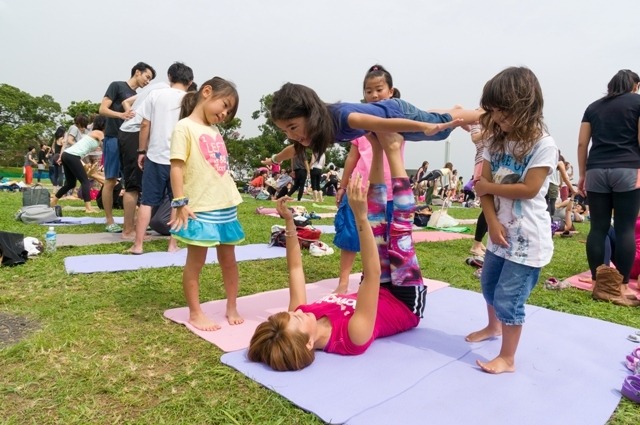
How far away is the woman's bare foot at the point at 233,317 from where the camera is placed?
2.96m

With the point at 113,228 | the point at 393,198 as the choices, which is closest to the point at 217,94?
the point at 393,198

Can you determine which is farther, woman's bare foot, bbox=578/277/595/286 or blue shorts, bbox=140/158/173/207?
blue shorts, bbox=140/158/173/207

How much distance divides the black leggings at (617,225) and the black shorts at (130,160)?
16.1 feet

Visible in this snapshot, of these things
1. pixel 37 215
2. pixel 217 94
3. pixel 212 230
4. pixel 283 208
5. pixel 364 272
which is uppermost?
pixel 217 94

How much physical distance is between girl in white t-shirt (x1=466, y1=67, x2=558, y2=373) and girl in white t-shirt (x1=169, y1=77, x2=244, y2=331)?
159 centimetres

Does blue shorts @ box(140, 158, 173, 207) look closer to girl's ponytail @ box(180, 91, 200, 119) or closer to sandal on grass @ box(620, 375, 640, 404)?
girl's ponytail @ box(180, 91, 200, 119)

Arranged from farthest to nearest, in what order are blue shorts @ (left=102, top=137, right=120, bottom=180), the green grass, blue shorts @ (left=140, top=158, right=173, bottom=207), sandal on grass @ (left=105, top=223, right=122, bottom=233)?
1. sandal on grass @ (left=105, top=223, right=122, bottom=233)
2. blue shorts @ (left=102, top=137, right=120, bottom=180)
3. blue shorts @ (left=140, top=158, right=173, bottom=207)
4. the green grass

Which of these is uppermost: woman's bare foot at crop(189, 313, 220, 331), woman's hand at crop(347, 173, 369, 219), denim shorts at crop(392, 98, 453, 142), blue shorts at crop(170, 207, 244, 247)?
denim shorts at crop(392, 98, 453, 142)

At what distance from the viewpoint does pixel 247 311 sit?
10.6ft

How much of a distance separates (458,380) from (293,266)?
1169 millimetres

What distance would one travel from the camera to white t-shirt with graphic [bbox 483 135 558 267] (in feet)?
7.28

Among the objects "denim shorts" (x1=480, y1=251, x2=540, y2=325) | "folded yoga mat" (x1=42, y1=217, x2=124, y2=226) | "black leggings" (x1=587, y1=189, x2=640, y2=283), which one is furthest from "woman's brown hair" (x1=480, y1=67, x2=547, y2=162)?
"folded yoga mat" (x1=42, y1=217, x2=124, y2=226)

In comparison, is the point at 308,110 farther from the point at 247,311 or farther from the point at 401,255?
the point at 247,311

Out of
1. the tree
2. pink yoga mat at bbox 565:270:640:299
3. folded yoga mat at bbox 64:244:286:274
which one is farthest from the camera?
the tree
